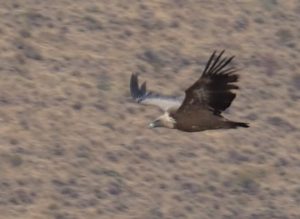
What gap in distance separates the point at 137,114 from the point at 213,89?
11.4 m

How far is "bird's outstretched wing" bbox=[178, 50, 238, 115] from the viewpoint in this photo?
15.2 m

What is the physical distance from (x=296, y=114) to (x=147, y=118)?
3751 mm

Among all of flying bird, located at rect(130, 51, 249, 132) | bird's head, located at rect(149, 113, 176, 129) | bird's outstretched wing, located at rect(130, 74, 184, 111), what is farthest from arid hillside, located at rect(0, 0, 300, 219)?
flying bird, located at rect(130, 51, 249, 132)

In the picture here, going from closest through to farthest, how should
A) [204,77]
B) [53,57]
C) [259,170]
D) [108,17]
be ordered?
[204,77] → [259,170] → [53,57] → [108,17]

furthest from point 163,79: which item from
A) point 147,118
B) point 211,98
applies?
point 211,98

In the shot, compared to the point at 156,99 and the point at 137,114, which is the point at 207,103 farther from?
the point at 137,114

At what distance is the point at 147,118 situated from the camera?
2670 cm

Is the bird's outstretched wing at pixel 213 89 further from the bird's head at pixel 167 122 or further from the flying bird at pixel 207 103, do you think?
the bird's head at pixel 167 122

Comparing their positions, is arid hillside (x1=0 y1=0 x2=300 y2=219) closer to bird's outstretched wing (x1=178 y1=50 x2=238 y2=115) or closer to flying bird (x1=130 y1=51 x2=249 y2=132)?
flying bird (x1=130 y1=51 x2=249 y2=132)

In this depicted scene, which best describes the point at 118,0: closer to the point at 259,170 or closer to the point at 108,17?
the point at 108,17

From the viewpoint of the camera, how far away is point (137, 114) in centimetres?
2678

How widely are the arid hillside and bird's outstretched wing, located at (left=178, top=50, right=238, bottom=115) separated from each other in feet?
28.4

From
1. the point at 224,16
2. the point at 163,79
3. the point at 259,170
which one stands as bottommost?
the point at 259,170

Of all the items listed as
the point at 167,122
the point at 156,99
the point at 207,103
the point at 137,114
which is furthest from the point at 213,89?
the point at 137,114
